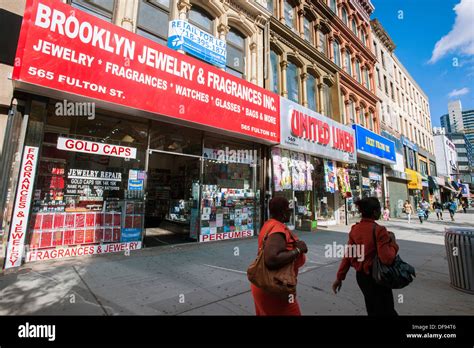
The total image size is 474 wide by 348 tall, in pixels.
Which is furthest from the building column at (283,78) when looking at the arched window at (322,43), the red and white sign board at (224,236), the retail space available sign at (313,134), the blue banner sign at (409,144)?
the blue banner sign at (409,144)

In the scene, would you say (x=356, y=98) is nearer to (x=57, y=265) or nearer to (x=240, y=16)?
(x=240, y=16)

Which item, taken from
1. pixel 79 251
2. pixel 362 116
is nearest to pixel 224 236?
pixel 79 251

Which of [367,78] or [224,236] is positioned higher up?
[367,78]

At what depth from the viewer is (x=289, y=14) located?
14.0m

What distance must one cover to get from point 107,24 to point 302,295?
24.8 ft

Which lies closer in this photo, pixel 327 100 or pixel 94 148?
pixel 94 148

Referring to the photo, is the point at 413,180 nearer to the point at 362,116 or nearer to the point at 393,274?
the point at 362,116

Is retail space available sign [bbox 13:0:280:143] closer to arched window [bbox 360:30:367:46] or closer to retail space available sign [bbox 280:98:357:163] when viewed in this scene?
retail space available sign [bbox 280:98:357:163]

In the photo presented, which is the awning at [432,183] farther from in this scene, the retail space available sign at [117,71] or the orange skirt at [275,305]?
the orange skirt at [275,305]

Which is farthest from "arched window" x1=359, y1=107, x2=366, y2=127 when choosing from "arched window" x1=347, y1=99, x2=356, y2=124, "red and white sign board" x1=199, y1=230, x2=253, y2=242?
A: "red and white sign board" x1=199, y1=230, x2=253, y2=242

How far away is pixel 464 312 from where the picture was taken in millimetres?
3691

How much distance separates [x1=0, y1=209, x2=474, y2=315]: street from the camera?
353cm

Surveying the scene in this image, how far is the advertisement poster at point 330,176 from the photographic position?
14.1 meters

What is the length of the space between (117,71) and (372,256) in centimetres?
664
